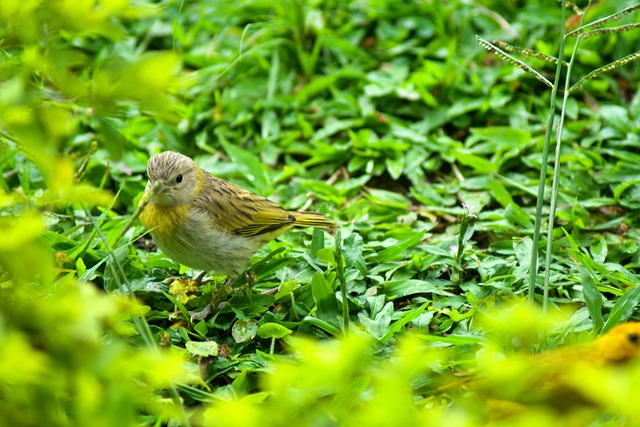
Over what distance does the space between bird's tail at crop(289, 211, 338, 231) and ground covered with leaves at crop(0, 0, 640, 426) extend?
0.44 ft

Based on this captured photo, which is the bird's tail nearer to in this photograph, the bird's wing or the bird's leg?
the bird's wing

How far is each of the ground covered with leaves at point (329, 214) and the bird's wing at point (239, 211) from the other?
177 mm

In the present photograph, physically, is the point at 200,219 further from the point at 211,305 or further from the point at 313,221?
the point at 313,221

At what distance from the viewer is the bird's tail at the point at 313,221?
14.4 feet

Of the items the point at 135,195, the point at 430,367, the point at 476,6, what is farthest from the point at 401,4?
the point at 430,367

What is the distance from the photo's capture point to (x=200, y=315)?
3.87 m

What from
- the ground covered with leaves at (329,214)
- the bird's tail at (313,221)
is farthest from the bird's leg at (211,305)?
the bird's tail at (313,221)

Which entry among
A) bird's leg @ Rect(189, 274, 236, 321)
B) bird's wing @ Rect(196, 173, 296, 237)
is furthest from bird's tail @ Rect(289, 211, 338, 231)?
bird's leg @ Rect(189, 274, 236, 321)

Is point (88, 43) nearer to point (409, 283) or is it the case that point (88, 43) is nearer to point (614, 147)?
point (409, 283)

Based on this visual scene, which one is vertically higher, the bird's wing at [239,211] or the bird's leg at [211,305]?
the bird's wing at [239,211]

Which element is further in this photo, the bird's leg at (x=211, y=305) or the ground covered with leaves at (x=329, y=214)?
the bird's leg at (x=211, y=305)

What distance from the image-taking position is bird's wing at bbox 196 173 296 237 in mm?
4086

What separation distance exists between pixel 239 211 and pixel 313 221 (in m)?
0.49

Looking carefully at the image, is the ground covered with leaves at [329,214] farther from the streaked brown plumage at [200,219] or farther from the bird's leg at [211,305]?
the streaked brown plumage at [200,219]
